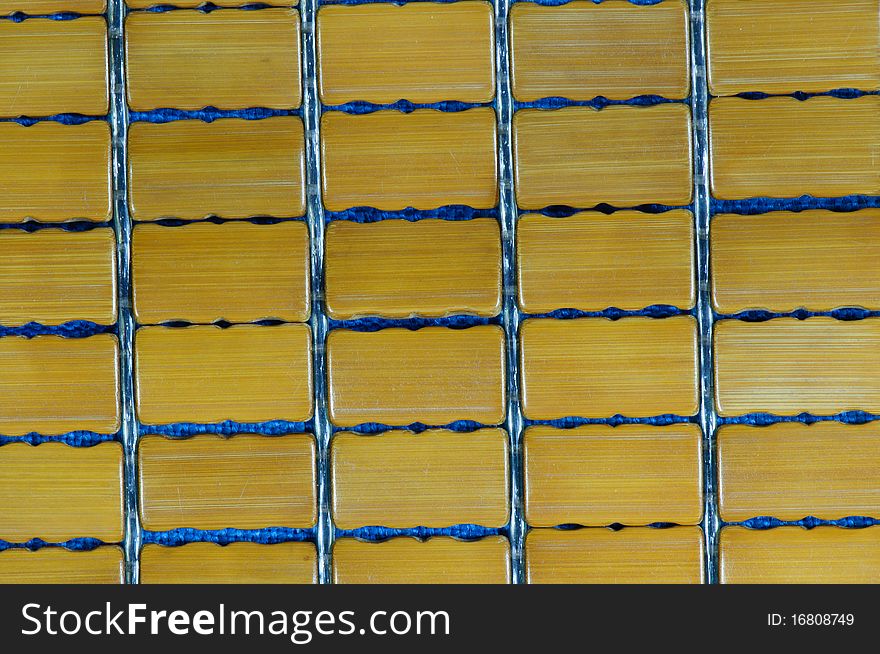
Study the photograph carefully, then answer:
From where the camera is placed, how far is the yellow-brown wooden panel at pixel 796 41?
2314 mm

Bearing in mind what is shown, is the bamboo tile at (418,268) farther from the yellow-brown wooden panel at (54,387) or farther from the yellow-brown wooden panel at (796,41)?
the yellow-brown wooden panel at (796,41)

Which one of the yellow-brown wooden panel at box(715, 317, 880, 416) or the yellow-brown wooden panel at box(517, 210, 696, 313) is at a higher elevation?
the yellow-brown wooden panel at box(517, 210, 696, 313)

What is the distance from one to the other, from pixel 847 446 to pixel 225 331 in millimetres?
2155

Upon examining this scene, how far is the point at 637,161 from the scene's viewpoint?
234 cm

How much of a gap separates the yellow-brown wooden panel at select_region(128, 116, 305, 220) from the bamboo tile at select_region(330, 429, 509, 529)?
0.88 meters

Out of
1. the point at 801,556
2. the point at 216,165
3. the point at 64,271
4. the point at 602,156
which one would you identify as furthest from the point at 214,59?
the point at 801,556

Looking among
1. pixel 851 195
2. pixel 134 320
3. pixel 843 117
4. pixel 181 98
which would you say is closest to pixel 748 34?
pixel 843 117

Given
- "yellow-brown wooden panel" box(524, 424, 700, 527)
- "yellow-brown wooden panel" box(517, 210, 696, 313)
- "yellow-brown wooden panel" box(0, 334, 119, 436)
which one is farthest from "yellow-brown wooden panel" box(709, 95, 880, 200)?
"yellow-brown wooden panel" box(0, 334, 119, 436)

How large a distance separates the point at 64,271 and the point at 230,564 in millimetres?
1164

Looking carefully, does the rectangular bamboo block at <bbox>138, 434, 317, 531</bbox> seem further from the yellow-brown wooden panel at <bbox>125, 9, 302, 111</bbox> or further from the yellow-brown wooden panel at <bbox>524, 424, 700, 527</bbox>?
the yellow-brown wooden panel at <bbox>125, 9, 302, 111</bbox>

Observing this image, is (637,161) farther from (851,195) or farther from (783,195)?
(851,195)

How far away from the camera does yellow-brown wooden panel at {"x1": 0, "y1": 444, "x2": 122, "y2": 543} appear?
2389mm

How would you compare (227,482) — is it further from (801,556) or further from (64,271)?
(801,556)

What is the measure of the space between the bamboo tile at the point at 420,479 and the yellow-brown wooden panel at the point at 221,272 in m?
0.54
